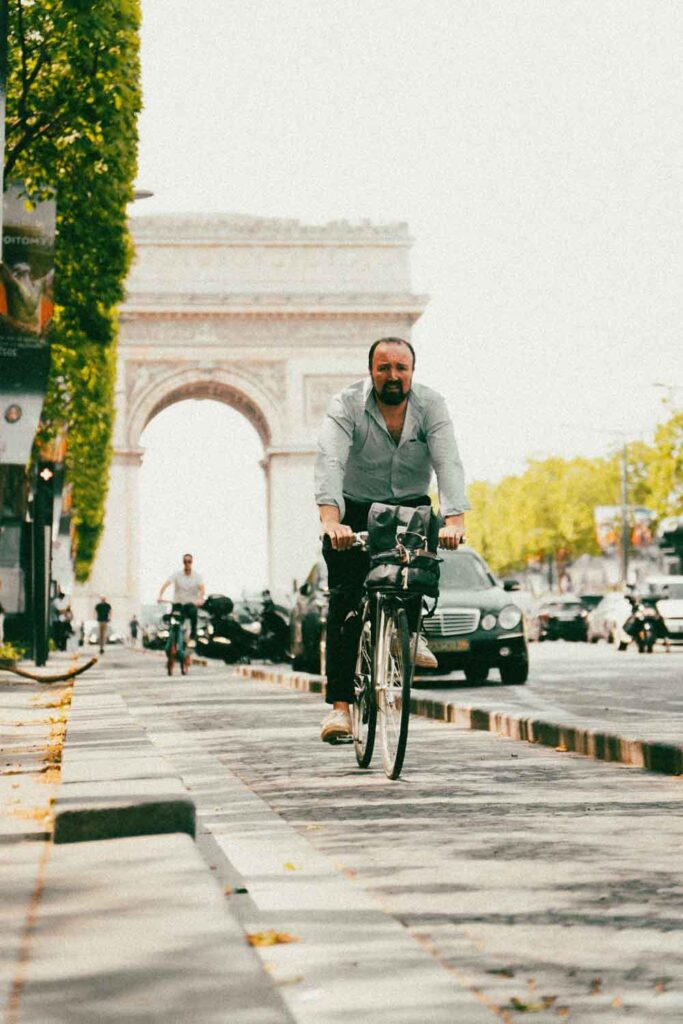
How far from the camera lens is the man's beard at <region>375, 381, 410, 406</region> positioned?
7.85 m

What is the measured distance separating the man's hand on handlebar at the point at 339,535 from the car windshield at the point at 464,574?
12.0 meters

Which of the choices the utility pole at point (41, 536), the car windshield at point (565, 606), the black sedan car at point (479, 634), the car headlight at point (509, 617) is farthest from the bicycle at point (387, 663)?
the car windshield at point (565, 606)

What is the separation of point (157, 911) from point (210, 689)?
15.5 m

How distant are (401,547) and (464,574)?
12.7 metres

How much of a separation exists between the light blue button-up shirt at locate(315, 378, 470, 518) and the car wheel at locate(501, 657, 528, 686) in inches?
433

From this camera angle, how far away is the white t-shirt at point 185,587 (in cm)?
2461

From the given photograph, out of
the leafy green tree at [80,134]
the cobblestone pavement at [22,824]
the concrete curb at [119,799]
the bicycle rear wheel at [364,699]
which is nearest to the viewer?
the cobblestone pavement at [22,824]

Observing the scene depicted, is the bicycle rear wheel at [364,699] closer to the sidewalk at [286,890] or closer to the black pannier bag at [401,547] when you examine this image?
the sidewalk at [286,890]

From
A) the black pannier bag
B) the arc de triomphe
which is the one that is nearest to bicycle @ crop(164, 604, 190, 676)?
the black pannier bag

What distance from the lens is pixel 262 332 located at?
6225 centimetres

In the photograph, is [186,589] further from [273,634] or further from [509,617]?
[509,617]

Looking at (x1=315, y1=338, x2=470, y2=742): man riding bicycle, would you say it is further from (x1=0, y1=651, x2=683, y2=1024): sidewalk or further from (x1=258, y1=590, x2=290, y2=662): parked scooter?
(x1=258, y1=590, x2=290, y2=662): parked scooter

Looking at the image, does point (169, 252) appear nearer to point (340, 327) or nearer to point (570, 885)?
point (340, 327)

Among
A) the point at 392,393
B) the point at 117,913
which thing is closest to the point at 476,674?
the point at 392,393
